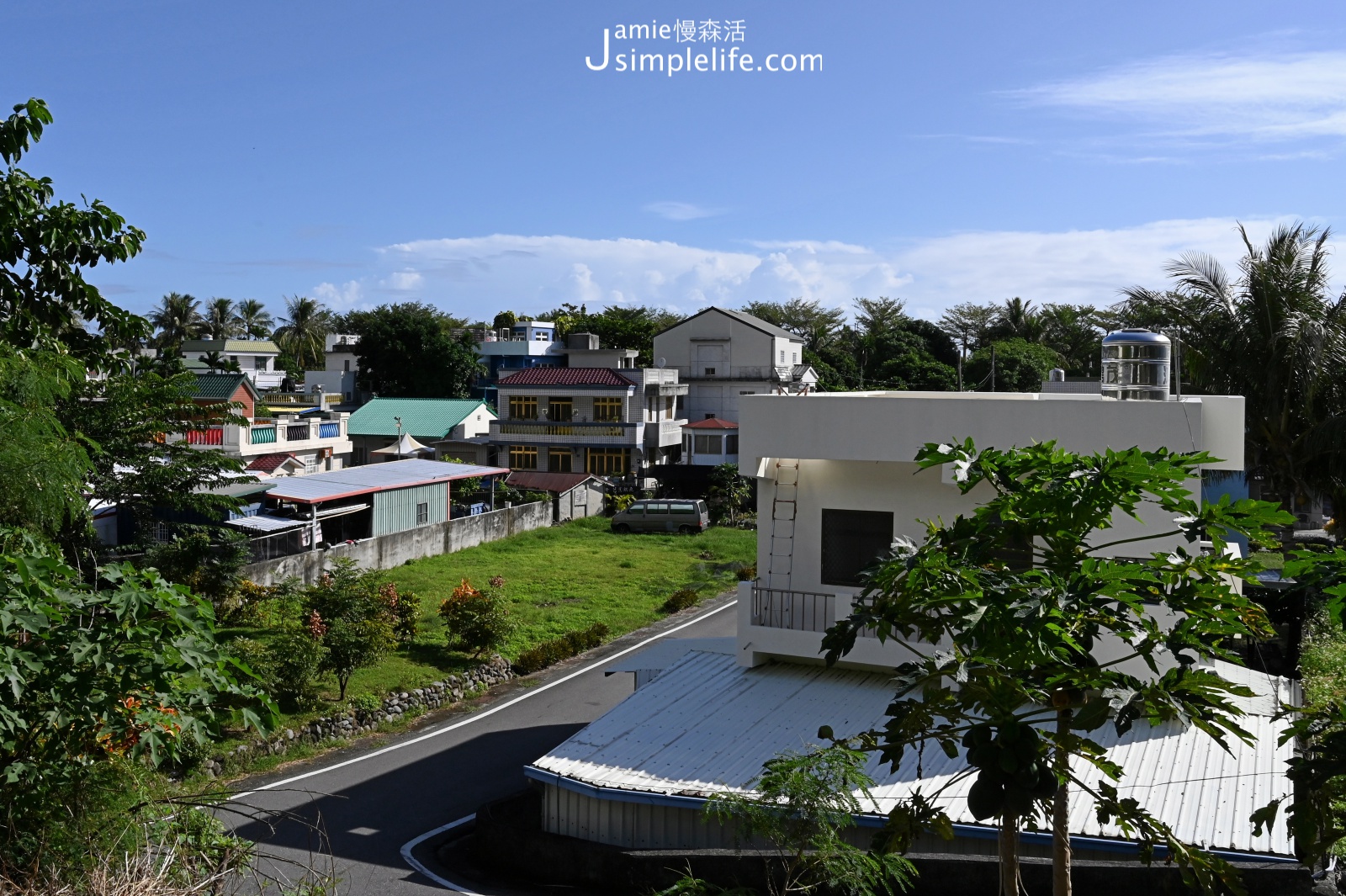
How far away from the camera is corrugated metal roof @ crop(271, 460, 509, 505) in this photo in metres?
27.0

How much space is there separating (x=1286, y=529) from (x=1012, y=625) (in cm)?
2584

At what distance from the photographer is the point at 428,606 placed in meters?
23.5

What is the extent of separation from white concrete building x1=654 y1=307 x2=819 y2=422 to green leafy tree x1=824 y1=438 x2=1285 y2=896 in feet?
145

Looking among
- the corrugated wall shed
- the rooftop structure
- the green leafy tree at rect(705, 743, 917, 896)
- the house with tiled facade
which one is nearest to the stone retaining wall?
the green leafy tree at rect(705, 743, 917, 896)

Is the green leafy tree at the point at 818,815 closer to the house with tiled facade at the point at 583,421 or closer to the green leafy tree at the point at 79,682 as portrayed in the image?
the green leafy tree at the point at 79,682

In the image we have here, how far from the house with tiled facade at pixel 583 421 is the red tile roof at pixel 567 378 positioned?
34 millimetres

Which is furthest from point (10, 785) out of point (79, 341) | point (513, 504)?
point (513, 504)

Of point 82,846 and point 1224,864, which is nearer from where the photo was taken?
point 1224,864

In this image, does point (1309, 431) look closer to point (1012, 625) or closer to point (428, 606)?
point (428, 606)

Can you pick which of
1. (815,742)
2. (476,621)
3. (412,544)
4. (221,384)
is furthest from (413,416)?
(815,742)

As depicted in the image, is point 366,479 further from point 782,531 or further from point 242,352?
point 242,352

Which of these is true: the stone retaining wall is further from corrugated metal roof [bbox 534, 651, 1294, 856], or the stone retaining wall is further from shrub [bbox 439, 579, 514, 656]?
corrugated metal roof [bbox 534, 651, 1294, 856]

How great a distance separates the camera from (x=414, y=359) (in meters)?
60.7

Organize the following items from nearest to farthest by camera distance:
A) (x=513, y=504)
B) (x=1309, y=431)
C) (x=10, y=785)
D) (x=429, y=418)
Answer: (x=10, y=785), (x=1309, y=431), (x=513, y=504), (x=429, y=418)
